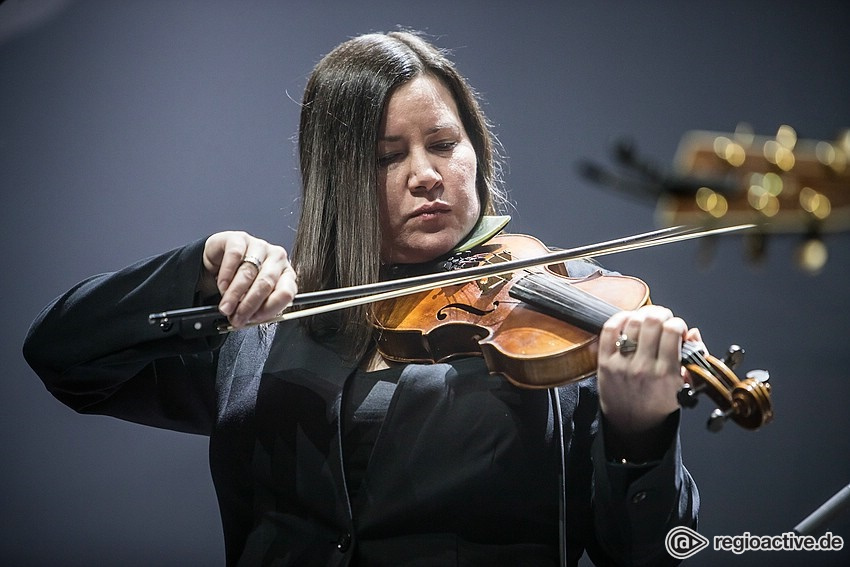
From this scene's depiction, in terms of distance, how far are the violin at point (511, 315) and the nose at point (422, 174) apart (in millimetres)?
126

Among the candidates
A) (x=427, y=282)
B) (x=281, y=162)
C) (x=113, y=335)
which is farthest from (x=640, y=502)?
(x=281, y=162)

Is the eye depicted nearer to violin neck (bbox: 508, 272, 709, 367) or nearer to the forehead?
the forehead

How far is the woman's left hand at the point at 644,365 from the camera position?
1.13 meters

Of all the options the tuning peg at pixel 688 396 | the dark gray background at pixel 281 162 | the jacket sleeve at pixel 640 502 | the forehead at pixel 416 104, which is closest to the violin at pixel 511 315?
the tuning peg at pixel 688 396

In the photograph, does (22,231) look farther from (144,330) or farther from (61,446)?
(144,330)

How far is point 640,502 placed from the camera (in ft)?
4.03

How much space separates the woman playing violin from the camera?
123cm

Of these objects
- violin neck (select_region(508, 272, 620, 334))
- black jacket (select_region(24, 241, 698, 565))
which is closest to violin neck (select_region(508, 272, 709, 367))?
violin neck (select_region(508, 272, 620, 334))

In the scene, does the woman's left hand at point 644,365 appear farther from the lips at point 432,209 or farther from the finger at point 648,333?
the lips at point 432,209

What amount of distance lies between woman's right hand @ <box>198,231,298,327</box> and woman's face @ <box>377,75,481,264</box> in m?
0.28

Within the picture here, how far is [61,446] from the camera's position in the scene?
184 centimetres
